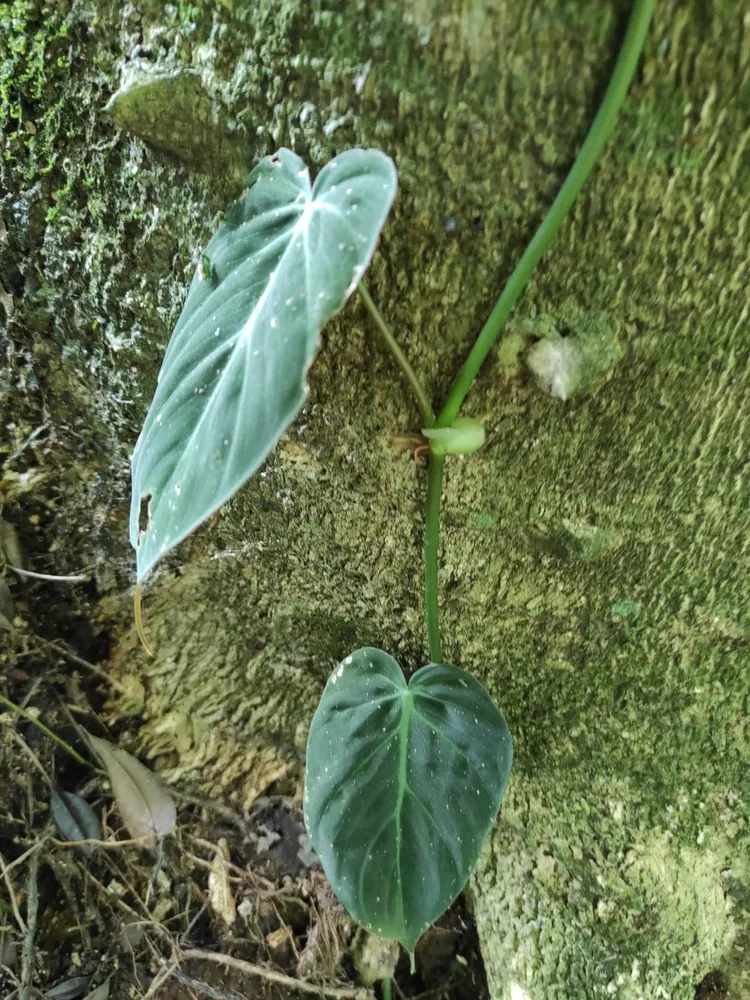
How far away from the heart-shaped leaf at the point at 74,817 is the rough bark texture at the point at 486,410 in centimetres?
17

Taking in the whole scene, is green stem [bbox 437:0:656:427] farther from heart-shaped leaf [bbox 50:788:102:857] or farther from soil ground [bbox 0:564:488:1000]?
heart-shaped leaf [bbox 50:788:102:857]

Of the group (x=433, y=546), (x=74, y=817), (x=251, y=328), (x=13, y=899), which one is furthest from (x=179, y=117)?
(x=13, y=899)

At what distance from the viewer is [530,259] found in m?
0.57

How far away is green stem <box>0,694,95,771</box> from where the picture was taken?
1.04 m

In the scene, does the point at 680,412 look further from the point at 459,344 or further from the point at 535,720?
the point at 535,720

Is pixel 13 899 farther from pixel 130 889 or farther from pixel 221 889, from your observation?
pixel 221 889

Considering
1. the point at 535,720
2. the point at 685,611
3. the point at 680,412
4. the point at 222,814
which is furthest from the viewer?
the point at 222,814

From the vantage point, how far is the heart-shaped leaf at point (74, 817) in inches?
42.0

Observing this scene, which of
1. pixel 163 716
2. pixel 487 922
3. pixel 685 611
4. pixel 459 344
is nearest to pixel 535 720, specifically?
pixel 685 611

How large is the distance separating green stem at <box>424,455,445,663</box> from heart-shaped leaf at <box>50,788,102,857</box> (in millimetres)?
701

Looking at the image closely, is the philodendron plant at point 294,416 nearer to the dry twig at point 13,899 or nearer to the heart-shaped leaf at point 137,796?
the heart-shaped leaf at point 137,796

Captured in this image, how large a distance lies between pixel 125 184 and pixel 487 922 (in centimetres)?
116

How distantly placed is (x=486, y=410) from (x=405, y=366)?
0.11m

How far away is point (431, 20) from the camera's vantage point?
51 centimetres
